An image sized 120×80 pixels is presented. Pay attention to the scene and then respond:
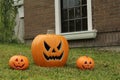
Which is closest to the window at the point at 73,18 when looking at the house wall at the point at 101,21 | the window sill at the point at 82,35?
the window sill at the point at 82,35

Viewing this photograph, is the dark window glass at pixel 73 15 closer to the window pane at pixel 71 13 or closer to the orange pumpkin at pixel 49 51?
the window pane at pixel 71 13

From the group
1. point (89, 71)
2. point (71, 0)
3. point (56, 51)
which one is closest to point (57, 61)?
point (56, 51)

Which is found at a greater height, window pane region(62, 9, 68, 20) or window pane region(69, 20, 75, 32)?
window pane region(62, 9, 68, 20)

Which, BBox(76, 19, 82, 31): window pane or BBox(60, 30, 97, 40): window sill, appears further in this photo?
BBox(76, 19, 82, 31): window pane

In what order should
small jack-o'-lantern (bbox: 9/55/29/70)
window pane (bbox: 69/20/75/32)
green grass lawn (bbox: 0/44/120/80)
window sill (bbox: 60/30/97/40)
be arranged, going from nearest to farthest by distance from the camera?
green grass lawn (bbox: 0/44/120/80) < small jack-o'-lantern (bbox: 9/55/29/70) < window sill (bbox: 60/30/97/40) < window pane (bbox: 69/20/75/32)

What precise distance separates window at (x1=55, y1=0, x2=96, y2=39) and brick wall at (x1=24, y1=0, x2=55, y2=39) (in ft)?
0.88

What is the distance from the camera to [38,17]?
13.3m

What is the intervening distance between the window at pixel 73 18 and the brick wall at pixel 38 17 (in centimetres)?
27

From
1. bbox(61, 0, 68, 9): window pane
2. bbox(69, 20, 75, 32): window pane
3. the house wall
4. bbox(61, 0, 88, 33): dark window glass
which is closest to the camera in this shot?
the house wall

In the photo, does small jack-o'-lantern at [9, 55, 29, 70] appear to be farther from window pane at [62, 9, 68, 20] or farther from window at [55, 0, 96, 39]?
window pane at [62, 9, 68, 20]

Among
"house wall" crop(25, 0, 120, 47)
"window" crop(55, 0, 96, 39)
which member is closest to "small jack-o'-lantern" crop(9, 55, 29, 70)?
"house wall" crop(25, 0, 120, 47)

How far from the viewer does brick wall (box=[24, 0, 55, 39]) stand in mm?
12797

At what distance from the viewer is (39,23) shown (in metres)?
13.2

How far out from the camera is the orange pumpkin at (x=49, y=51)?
7844 mm
